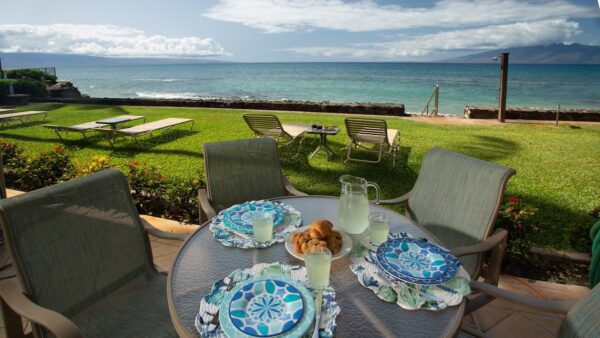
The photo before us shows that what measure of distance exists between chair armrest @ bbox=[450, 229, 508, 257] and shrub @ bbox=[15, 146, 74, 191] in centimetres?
413

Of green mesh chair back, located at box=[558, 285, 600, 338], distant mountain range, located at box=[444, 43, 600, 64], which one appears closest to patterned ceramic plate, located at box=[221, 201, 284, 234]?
green mesh chair back, located at box=[558, 285, 600, 338]

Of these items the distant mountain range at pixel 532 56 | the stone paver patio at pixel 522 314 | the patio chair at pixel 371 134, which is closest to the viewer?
the stone paver patio at pixel 522 314

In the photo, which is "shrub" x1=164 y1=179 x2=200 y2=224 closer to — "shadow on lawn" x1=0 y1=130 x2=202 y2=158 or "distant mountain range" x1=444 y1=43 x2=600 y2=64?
"shadow on lawn" x1=0 y1=130 x2=202 y2=158

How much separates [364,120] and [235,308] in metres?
4.69

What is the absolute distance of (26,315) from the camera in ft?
3.87

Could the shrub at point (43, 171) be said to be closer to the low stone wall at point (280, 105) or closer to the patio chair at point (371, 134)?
the patio chair at point (371, 134)

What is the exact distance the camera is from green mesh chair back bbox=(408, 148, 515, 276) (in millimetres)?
1806

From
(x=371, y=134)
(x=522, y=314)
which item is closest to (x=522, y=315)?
(x=522, y=314)

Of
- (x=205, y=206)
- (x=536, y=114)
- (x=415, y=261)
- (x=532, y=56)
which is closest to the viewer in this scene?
(x=415, y=261)

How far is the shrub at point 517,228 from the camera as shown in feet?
8.41

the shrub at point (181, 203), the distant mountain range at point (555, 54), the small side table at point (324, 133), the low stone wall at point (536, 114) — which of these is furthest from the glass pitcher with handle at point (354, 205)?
the distant mountain range at point (555, 54)

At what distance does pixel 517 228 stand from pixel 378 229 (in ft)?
6.32

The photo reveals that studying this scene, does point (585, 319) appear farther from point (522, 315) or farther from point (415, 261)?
point (522, 315)

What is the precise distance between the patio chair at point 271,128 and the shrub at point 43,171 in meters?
2.77
